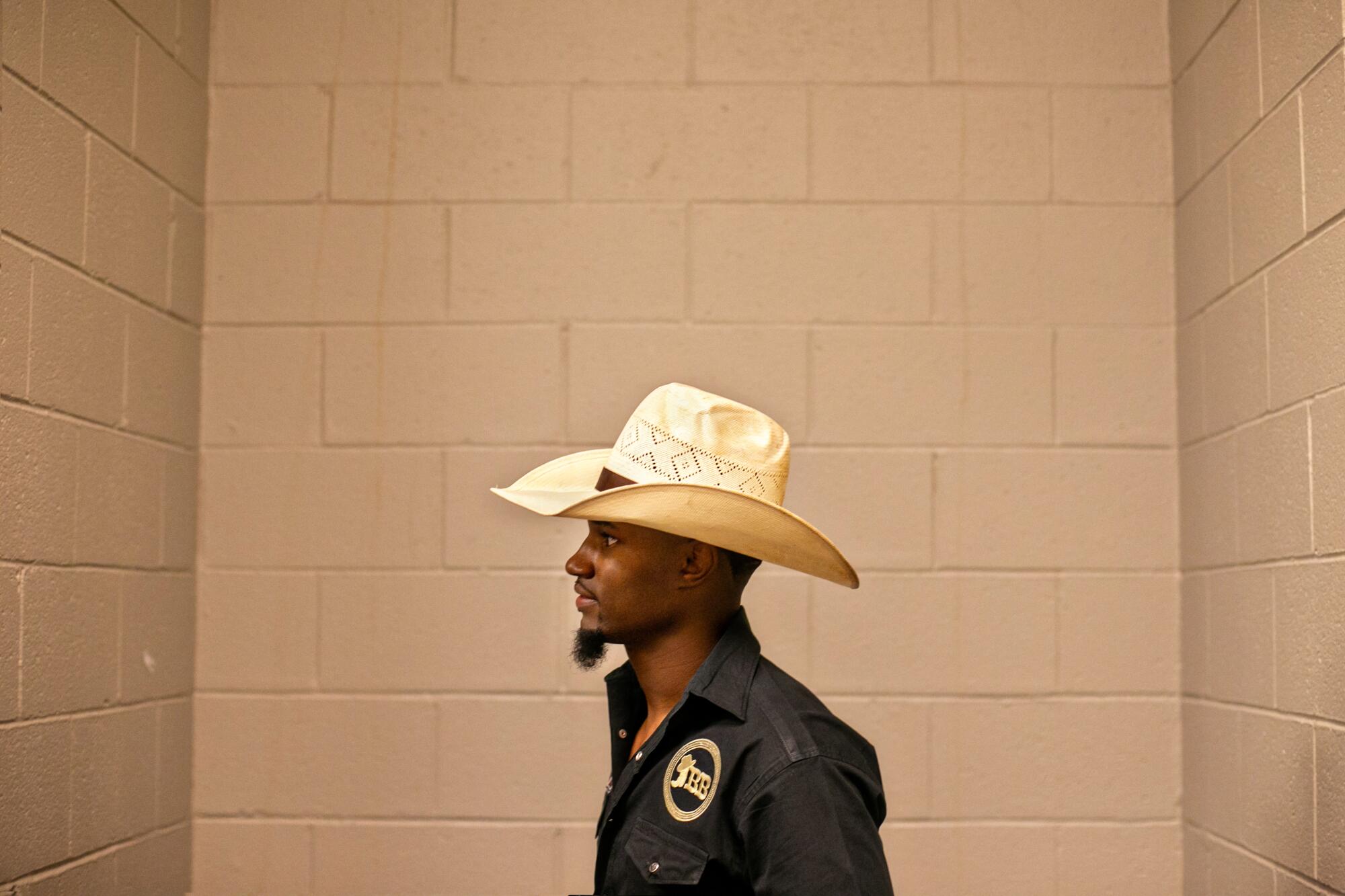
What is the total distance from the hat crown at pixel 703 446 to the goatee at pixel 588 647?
271 mm

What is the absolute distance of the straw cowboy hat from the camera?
1.99m

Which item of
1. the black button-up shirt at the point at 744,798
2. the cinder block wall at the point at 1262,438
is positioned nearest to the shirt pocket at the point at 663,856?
the black button-up shirt at the point at 744,798

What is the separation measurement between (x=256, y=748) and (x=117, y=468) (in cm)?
81

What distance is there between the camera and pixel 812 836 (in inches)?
68.0

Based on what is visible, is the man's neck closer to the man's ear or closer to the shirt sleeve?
the man's ear

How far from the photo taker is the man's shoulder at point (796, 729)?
6.01 feet

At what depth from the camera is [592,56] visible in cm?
330

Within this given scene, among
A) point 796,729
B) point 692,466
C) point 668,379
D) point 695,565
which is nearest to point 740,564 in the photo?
point 695,565

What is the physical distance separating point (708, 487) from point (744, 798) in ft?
1.52

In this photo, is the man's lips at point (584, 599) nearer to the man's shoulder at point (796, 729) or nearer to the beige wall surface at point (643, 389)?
the man's shoulder at point (796, 729)

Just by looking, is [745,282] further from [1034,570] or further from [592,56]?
[1034,570]

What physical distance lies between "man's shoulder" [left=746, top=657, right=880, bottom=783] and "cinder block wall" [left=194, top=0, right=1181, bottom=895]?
119 centimetres

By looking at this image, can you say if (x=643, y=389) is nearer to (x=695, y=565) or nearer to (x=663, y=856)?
(x=695, y=565)

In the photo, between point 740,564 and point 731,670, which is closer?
point 731,670
